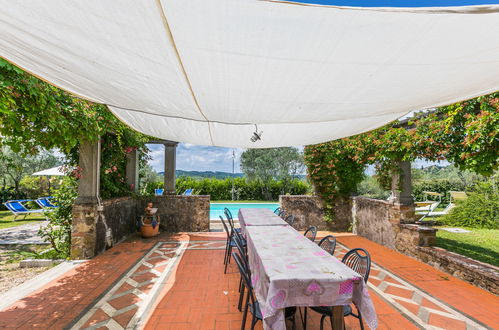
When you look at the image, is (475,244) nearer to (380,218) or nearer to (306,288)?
(380,218)

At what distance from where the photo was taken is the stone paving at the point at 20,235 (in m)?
5.75

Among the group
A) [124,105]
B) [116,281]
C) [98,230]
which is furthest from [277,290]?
[98,230]

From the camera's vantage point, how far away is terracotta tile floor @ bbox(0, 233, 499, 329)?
2.51 m

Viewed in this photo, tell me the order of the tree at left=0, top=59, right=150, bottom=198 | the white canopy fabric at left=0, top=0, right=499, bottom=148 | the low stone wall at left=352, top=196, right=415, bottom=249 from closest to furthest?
1. the white canopy fabric at left=0, top=0, right=499, bottom=148
2. the tree at left=0, top=59, right=150, bottom=198
3. the low stone wall at left=352, top=196, right=415, bottom=249

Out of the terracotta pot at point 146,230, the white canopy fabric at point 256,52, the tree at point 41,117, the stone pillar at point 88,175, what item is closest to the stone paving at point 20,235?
the terracotta pot at point 146,230

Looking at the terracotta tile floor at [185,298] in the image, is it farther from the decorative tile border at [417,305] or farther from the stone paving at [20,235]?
the stone paving at [20,235]

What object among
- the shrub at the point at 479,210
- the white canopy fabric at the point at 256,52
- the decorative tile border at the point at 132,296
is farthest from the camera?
the shrub at the point at 479,210

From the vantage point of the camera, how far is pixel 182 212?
6.77 m

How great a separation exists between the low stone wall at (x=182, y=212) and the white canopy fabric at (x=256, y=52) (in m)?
4.70

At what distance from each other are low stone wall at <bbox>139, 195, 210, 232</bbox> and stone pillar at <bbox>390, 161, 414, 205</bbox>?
14.9 ft

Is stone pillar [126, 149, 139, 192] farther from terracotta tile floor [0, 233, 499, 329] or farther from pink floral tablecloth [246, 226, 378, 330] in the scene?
pink floral tablecloth [246, 226, 378, 330]

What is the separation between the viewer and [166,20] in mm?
1136

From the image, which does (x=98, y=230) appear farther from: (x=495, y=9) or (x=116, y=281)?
(x=495, y=9)

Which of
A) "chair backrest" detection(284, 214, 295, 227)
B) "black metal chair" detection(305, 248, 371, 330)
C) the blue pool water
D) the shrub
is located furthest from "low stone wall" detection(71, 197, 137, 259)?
the shrub
